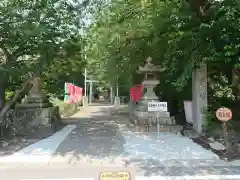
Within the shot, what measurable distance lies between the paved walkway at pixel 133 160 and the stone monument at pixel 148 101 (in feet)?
9.06

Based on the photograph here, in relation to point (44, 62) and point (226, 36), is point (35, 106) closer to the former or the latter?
point (44, 62)

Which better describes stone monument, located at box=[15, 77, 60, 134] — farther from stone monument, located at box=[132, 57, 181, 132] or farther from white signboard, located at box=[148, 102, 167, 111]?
white signboard, located at box=[148, 102, 167, 111]

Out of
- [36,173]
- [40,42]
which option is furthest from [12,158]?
[40,42]

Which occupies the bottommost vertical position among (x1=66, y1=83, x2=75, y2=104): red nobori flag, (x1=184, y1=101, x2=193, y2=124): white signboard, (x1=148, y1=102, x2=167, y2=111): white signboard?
(x1=184, y1=101, x2=193, y2=124): white signboard

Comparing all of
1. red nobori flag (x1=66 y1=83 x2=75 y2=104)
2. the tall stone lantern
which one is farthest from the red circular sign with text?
red nobori flag (x1=66 y1=83 x2=75 y2=104)

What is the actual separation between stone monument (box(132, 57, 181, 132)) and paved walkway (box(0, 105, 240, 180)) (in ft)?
9.06

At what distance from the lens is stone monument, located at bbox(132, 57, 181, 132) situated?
15586mm

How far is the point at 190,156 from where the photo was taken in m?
9.79

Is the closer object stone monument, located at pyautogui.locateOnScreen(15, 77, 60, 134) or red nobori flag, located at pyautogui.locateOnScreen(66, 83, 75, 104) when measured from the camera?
stone monument, located at pyautogui.locateOnScreen(15, 77, 60, 134)

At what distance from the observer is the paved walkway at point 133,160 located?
318 inches

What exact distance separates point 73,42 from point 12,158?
582 cm

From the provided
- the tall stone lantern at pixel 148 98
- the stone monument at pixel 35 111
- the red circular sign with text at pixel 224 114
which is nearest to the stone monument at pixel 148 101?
the tall stone lantern at pixel 148 98

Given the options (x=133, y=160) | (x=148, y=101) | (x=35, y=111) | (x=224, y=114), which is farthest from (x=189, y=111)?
(x=133, y=160)

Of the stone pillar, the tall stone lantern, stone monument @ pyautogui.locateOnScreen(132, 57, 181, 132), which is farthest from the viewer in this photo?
the tall stone lantern
